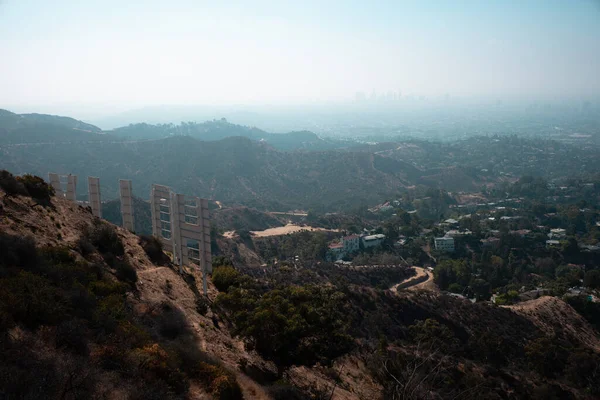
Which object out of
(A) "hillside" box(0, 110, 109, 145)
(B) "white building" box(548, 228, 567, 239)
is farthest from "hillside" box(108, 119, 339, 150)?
(B) "white building" box(548, 228, 567, 239)

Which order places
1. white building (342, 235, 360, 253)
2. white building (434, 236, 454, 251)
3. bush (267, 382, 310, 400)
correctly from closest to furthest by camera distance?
bush (267, 382, 310, 400), white building (342, 235, 360, 253), white building (434, 236, 454, 251)

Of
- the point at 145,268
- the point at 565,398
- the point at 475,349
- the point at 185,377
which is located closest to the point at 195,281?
the point at 145,268

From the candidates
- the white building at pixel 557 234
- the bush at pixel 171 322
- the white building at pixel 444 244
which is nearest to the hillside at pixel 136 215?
the white building at pixel 444 244

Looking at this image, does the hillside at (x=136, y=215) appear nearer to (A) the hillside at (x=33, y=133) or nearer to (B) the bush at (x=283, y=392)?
(B) the bush at (x=283, y=392)

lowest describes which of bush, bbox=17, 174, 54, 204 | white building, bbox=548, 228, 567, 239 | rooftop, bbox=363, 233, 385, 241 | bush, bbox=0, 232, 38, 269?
white building, bbox=548, 228, 567, 239

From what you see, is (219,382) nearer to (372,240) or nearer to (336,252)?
(336,252)

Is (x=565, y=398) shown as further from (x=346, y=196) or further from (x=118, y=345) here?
(x=346, y=196)

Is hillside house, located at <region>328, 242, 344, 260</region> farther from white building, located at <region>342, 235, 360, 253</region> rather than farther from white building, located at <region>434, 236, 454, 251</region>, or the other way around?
white building, located at <region>434, 236, 454, 251</region>
